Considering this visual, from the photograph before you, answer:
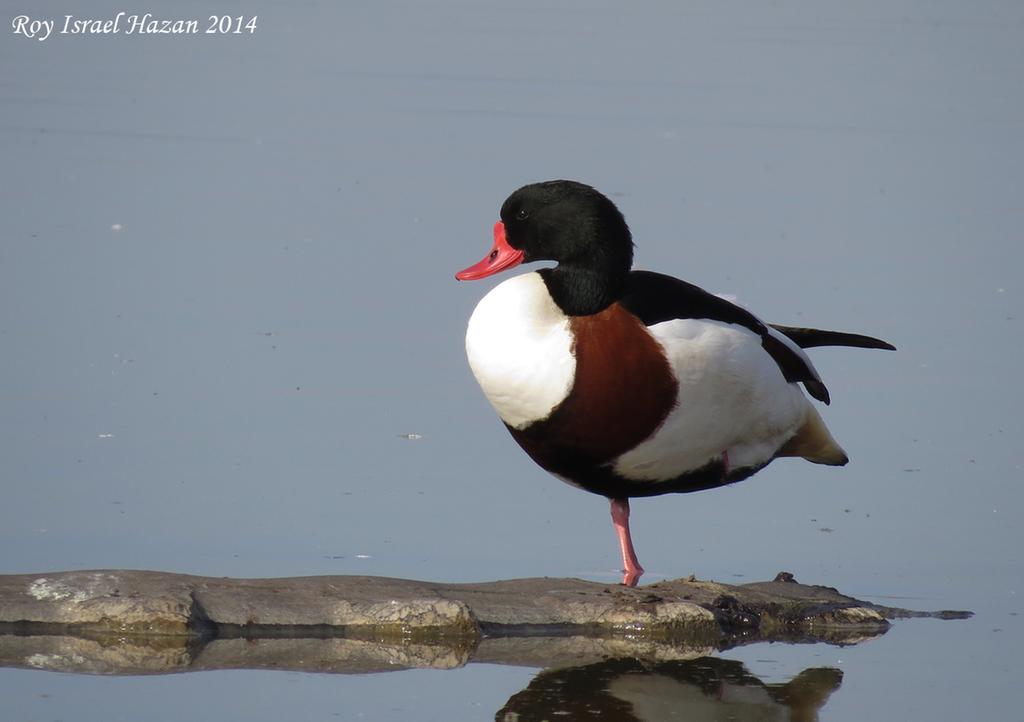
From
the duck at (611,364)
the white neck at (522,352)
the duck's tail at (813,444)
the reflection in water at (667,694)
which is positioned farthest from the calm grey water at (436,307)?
the white neck at (522,352)

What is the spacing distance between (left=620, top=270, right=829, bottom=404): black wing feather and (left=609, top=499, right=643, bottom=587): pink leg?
2.31ft

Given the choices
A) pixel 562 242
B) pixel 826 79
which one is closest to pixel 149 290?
pixel 562 242

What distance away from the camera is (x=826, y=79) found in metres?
16.0

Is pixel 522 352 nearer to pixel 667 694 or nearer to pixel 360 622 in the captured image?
pixel 360 622

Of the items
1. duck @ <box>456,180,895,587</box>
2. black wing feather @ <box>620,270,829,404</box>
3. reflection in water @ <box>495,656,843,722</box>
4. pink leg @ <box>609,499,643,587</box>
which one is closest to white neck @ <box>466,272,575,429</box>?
duck @ <box>456,180,895,587</box>

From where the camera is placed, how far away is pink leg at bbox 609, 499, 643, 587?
259 inches

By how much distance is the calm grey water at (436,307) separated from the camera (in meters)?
6.51

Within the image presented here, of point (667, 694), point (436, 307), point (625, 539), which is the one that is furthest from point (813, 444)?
point (436, 307)

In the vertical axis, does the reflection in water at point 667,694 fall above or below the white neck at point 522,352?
below

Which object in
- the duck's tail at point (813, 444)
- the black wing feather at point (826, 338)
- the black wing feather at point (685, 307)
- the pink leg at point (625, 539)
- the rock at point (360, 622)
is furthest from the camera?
the black wing feather at point (826, 338)

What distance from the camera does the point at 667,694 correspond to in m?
5.47

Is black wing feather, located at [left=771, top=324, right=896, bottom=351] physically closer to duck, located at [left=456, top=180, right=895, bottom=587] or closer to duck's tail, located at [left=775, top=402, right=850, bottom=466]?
duck's tail, located at [left=775, top=402, right=850, bottom=466]

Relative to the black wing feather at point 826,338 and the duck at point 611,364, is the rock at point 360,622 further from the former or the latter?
the black wing feather at point 826,338

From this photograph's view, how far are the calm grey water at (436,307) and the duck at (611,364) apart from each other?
18.4 inches
